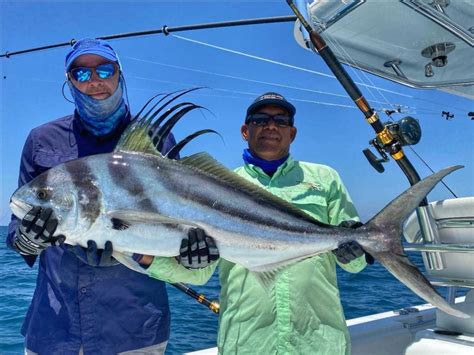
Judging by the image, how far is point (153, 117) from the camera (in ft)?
6.49

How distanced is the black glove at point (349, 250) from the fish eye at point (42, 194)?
1.28 metres

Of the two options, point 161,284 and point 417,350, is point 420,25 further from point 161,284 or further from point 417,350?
point 161,284

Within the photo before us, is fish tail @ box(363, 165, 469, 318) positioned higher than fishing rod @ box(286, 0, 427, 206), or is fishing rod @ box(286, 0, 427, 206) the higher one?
fishing rod @ box(286, 0, 427, 206)

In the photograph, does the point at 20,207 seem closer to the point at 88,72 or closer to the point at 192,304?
the point at 88,72

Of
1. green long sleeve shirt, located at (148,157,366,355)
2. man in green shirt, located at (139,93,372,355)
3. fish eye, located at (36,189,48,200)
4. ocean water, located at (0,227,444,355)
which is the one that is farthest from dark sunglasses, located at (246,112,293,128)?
ocean water, located at (0,227,444,355)

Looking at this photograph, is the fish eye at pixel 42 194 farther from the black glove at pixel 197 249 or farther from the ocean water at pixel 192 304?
the ocean water at pixel 192 304

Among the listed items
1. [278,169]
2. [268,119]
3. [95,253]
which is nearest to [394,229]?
[278,169]

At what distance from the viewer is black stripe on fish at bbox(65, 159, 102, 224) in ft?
6.05

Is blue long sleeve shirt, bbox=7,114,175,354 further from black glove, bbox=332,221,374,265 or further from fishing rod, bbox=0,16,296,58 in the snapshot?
fishing rod, bbox=0,16,296,58

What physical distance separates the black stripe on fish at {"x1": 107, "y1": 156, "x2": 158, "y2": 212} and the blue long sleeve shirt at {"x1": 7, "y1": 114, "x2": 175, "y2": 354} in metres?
0.43

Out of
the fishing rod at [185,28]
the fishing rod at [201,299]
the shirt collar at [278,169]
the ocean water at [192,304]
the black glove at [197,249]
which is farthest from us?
the ocean water at [192,304]

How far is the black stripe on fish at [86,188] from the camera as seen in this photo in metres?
1.84

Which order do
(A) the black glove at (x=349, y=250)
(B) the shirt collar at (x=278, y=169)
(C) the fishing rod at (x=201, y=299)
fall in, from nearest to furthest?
(A) the black glove at (x=349, y=250), (B) the shirt collar at (x=278, y=169), (C) the fishing rod at (x=201, y=299)

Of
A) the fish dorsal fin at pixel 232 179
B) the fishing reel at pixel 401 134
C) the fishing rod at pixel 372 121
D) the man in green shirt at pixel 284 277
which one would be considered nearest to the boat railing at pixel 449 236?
the fishing rod at pixel 372 121
